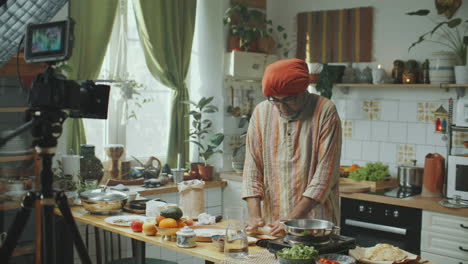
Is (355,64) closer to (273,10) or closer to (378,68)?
(378,68)

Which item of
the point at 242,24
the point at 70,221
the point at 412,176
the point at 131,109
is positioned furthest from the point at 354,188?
the point at 70,221

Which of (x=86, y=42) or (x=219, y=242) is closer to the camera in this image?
(x=219, y=242)

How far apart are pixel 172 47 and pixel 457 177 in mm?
2282

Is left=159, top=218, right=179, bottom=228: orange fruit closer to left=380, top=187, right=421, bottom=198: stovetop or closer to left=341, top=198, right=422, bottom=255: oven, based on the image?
left=341, top=198, right=422, bottom=255: oven

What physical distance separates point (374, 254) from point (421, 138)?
238 cm

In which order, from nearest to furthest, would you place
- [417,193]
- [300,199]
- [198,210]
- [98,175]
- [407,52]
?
[300,199] < [198,210] < [98,175] < [417,193] < [407,52]

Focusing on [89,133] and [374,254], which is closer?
[374,254]

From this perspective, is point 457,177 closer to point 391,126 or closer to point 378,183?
point 378,183

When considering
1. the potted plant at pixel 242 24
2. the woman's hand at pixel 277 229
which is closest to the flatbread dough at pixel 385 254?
the woman's hand at pixel 277 229

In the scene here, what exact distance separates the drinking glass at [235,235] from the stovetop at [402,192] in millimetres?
2046

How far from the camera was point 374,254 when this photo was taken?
244cm

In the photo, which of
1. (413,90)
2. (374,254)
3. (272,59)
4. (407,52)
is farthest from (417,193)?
(374,254)

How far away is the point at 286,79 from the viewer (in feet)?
9.18

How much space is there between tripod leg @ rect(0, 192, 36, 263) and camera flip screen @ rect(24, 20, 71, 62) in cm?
42
